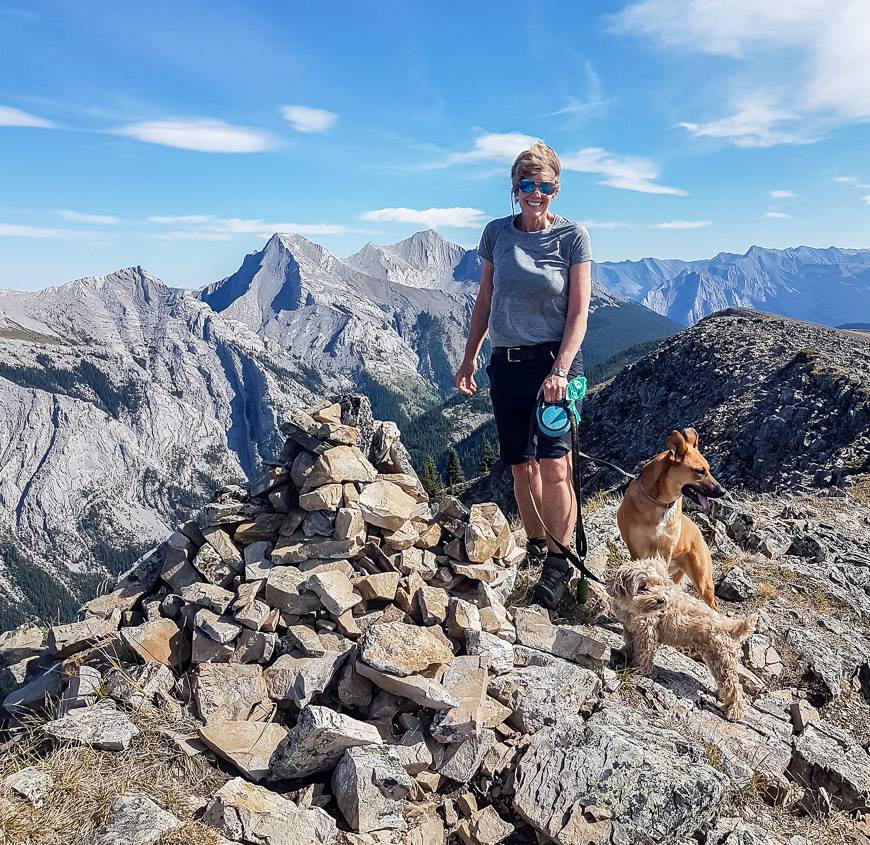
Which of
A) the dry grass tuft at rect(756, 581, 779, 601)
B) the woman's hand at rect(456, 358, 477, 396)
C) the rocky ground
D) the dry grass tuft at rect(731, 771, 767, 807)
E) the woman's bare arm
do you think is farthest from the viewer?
the dry grass tuft at rect(756, 581, 779, 601)

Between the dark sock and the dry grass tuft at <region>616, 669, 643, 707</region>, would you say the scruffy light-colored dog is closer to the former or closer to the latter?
the dry grass tuft at <region>616, 669, 643, 707</region>

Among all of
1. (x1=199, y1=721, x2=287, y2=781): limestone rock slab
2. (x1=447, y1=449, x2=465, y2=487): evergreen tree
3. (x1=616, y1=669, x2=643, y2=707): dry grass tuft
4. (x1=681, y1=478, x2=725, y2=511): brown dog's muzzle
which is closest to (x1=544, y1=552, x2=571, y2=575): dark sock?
(x1=616, y1=669, x2=643, y2=707): dry grass tuft

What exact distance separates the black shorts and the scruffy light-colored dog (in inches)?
61.1

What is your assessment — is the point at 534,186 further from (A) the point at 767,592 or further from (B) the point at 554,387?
(A) the point at 767,592

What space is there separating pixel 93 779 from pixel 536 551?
5.21 metres

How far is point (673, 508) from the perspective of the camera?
6.47 metres

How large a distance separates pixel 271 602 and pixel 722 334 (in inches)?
1933

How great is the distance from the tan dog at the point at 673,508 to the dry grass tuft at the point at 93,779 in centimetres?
489

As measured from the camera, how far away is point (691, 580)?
6.93 metres

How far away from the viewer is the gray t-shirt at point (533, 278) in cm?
603

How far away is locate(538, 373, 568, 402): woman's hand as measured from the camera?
5875 millimetres

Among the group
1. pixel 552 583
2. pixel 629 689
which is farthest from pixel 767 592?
pixel 629 689

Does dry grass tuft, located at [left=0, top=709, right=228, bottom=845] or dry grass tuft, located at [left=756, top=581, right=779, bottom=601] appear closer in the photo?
dry grass tuft, located at [left=0, top=709, right=228, bottom=845]

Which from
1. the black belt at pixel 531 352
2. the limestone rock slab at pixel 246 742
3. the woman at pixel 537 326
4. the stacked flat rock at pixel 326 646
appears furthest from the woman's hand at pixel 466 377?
the limestone rock slab at pixel 246 742
